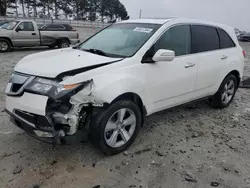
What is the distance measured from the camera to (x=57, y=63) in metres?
3.21

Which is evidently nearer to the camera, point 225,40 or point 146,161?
point 146,161

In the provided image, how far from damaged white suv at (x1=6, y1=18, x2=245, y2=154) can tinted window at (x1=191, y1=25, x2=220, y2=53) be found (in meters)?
0.02

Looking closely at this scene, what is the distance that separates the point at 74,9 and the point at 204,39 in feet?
208


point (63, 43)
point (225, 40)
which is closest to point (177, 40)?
point (225, 40)

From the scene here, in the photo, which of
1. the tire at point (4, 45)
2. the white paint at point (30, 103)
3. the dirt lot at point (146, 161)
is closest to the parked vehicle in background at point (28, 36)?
the tire at point (4, 45)

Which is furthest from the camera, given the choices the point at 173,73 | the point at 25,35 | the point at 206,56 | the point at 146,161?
the point at 25,35

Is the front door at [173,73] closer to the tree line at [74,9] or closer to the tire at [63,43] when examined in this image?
the tire at [63,43]

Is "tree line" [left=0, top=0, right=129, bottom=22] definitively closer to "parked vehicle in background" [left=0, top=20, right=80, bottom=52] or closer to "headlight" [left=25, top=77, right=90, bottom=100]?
"parked vehicle in background" [left=0, top=20, right=80, bottom=52]

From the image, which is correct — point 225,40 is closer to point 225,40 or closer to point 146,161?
point 225,40

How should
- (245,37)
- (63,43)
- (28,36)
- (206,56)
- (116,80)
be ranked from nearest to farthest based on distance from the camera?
(116,80) < (206,56) < (28,36) < (63,43) < (245,37)

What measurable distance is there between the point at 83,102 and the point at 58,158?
0.90 m

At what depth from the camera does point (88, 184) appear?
2826 millimetres

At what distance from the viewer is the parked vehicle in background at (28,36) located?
12391 mm

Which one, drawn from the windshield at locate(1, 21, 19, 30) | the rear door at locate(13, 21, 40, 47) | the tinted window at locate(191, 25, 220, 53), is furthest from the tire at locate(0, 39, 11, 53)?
the tinted window at locate(191, 25, 220, 53)
